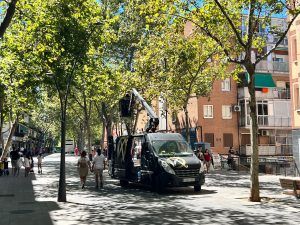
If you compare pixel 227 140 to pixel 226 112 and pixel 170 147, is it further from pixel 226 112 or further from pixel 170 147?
pixel 170 147

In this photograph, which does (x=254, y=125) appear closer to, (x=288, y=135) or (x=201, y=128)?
(x=201, y=128)

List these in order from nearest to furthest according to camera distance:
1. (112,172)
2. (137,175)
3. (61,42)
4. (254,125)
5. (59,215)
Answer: (59,215) < (254,125) < (61,42) < (137,175) < (112,172)

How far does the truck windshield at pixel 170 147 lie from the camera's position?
16812 millimetres

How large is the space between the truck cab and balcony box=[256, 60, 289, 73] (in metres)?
27.7

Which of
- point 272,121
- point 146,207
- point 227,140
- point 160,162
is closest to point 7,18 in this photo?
point 146,207

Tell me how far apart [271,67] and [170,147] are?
98.6ft

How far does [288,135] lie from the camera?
4444 cm

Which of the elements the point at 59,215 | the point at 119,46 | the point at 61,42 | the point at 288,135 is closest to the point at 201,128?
the point at 288,135

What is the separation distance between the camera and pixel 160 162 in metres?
16.1

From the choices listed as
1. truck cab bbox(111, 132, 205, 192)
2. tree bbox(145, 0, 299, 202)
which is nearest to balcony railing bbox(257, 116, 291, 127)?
truck cab bbox(111, 132, 205, 192)

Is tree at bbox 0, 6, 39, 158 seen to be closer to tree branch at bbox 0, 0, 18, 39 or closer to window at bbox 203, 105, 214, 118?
tree branch at bbox 0, 0, 18, 39

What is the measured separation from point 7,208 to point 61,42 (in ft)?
19.8

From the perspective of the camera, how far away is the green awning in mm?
42469

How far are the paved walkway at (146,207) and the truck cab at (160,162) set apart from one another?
1.73 ft
